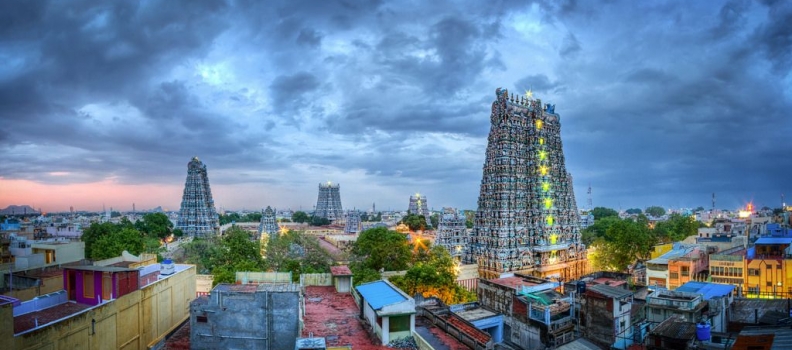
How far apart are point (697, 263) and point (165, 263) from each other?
4053 centimetres

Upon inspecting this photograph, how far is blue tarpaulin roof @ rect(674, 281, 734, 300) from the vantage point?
2622cm

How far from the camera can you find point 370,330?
59.5 feet

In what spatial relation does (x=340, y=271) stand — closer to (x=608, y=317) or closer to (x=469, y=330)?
(x=469, y=330)

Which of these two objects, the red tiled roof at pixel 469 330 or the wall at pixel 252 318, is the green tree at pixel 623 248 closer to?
the red tiled roof at pixel 469 330

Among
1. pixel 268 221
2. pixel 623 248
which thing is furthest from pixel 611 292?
pixel 268 221

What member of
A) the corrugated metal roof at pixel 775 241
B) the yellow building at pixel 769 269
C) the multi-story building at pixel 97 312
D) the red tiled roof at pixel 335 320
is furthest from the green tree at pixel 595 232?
the multi-story building at pixel 97 312

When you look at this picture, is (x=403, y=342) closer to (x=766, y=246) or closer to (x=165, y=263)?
(x=165, y=263)

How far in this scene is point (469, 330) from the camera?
1955 centimetres

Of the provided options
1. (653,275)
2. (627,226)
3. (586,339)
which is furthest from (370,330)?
(627,226)

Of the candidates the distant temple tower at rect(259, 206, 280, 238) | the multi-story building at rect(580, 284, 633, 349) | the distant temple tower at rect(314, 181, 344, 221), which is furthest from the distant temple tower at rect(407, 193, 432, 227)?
the multi-story building at rect(580, 284, 633, 349)

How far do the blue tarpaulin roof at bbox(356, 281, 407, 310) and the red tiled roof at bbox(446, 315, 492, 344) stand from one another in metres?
3.19

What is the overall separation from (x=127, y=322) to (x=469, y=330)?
48.6 feet

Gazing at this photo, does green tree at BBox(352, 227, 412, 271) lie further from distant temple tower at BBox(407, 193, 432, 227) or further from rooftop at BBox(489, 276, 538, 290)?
distant temple tower at BBox(407, 193, 432, 227)

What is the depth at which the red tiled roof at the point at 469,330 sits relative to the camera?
60.3ft
